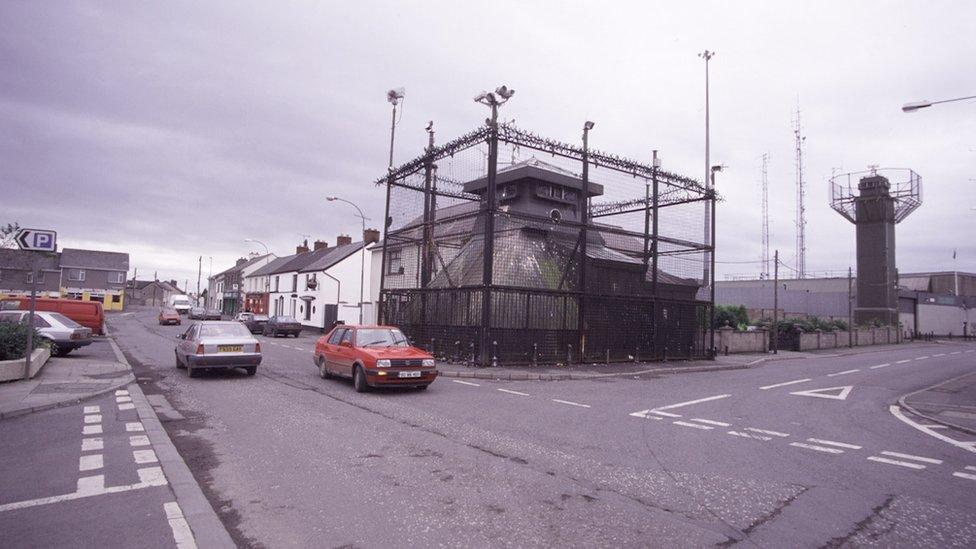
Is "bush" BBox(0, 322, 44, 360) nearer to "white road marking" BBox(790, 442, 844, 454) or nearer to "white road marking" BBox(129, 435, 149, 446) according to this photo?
"white road marking" BBox(129, 435, 149, 446)

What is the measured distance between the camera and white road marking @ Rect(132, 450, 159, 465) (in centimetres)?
614

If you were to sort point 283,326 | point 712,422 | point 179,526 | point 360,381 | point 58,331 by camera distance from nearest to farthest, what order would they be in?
1. point 179,526
2. point 712,422
3. point 360,381
4. point 58,331
5. point 283,326

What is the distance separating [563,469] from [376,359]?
20.9ft

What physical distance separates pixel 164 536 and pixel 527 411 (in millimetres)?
6841

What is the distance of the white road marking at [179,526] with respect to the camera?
13.1ft

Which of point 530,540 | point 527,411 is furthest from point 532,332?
point 530,540

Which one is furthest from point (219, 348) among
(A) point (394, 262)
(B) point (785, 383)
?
(B) point (785, 383)

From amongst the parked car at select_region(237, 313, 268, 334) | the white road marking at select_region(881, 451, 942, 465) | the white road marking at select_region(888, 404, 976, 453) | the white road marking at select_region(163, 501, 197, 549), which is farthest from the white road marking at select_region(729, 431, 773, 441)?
the parked car at select_region(237, 313, 268, 334)

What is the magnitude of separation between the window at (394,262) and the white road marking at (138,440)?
15756 mm

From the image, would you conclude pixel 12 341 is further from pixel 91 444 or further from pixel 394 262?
pixel 394 262

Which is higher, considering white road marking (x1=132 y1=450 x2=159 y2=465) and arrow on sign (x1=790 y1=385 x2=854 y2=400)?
white road marking (x1=132 y1=450 x2=159 y2=465)

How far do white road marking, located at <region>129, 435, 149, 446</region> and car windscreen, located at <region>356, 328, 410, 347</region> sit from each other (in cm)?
567

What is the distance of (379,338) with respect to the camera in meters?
13.1

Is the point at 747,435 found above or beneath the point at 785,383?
above
